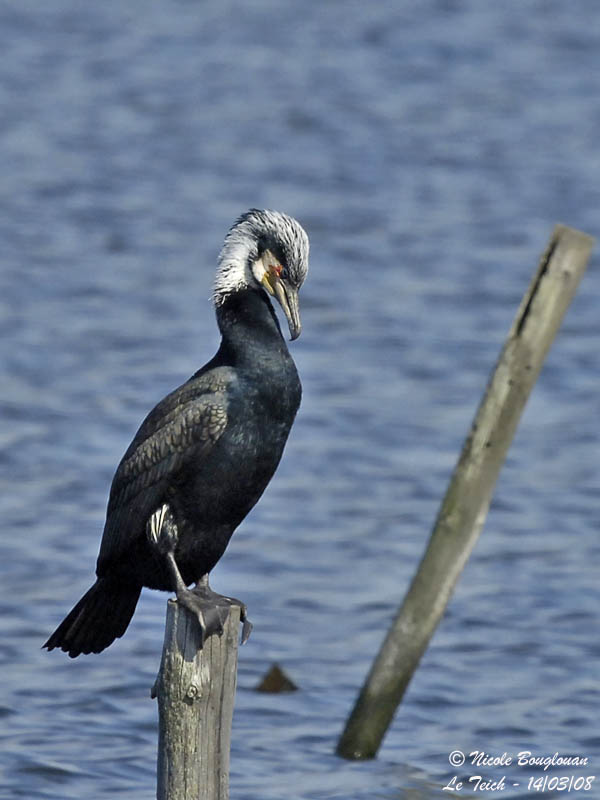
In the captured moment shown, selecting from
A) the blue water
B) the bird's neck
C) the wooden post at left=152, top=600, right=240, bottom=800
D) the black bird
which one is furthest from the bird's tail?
the blue water

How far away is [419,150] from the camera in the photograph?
60.8ft

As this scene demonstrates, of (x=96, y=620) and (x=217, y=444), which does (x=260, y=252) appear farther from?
(x=96, y=620)

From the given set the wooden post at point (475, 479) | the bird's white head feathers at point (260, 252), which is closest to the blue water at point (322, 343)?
the wooden post at point (475, 479)

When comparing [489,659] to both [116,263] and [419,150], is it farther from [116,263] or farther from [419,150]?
[419,150]

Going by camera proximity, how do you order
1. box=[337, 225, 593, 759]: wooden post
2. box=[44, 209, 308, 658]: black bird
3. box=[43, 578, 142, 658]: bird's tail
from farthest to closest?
box=[337, 225, 593, 759]: wooden post < box=[43, 578, 142, 658]: bird's tail < box=[44, 209, 308, 658]: black bird

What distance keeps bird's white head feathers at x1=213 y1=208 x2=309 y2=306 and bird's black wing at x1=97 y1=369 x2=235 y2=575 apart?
0.30 metres

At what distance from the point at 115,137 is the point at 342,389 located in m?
6.96

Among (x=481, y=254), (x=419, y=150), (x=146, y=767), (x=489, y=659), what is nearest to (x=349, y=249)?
(x=481, y=254)

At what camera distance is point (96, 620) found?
218 inches

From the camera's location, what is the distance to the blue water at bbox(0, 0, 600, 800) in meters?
8.25

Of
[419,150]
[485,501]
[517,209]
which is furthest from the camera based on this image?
[419,150]

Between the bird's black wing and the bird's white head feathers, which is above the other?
the bird's white head feathers

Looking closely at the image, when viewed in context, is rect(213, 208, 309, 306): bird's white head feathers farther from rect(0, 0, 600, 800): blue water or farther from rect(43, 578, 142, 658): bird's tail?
rect(0, 0, 600, 800): blue water

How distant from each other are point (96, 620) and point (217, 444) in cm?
74
